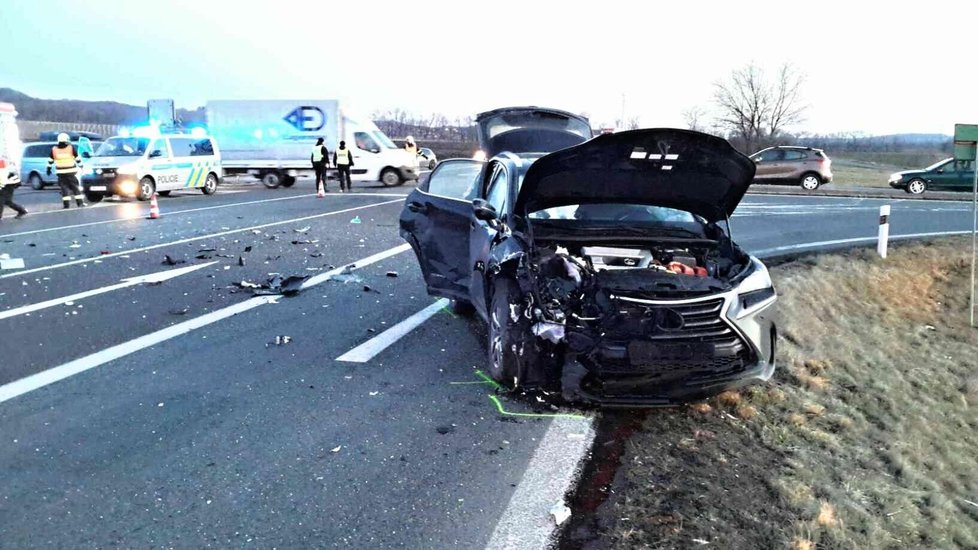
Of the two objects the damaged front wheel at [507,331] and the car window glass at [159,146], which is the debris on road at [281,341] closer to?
the damaged front wheel at [507,331]

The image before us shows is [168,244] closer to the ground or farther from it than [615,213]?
closer to the ground

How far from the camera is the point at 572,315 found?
13.9ft

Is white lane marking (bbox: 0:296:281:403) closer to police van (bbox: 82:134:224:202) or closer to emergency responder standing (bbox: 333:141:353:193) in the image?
police van (bbox: 82:134:224:202)

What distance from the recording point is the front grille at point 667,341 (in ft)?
13.3

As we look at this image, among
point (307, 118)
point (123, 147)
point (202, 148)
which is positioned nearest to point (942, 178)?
point (307, 118)

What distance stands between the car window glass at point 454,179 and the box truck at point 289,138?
19.4 meters

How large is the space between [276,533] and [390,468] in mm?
765

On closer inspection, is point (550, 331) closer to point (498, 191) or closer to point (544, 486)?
point (544, 486)

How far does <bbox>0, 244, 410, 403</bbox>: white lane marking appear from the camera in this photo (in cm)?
506

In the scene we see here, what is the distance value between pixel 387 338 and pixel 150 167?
16648mm

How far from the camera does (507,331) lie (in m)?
4.49

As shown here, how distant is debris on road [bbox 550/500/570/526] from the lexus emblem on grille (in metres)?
1.23

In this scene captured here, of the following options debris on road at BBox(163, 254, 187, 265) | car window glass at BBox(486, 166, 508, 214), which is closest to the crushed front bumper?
car window glass at BBox(486, 166, 508, 214)

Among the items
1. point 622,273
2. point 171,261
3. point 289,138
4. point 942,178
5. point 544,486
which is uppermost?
point 289,138
